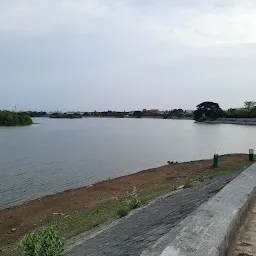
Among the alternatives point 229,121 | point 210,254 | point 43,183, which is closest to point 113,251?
point 210,254

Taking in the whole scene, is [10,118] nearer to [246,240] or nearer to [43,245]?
[43,245]

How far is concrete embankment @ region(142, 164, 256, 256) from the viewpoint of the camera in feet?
10.2

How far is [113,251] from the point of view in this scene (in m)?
5.66

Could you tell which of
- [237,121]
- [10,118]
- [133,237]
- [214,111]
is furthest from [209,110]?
[133,237]

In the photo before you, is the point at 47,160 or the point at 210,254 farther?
the point at 47,160

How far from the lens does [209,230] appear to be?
362cm

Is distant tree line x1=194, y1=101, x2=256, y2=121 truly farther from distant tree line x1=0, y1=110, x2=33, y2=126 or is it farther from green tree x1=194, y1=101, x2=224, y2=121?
distant tree line x1=0, y1=110, x2=33, y2=126

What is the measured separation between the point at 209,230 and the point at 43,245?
2.79 m

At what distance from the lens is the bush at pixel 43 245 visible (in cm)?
521

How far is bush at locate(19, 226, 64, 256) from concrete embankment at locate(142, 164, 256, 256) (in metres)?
2.05

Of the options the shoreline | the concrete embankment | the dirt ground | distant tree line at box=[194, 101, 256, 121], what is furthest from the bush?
distant tree line at box=[194, 101, 256, 121]

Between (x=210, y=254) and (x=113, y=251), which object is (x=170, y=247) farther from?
(x=113, y=251)

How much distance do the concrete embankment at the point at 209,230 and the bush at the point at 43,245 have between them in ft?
6.71

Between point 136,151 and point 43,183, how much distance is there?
20969mm
